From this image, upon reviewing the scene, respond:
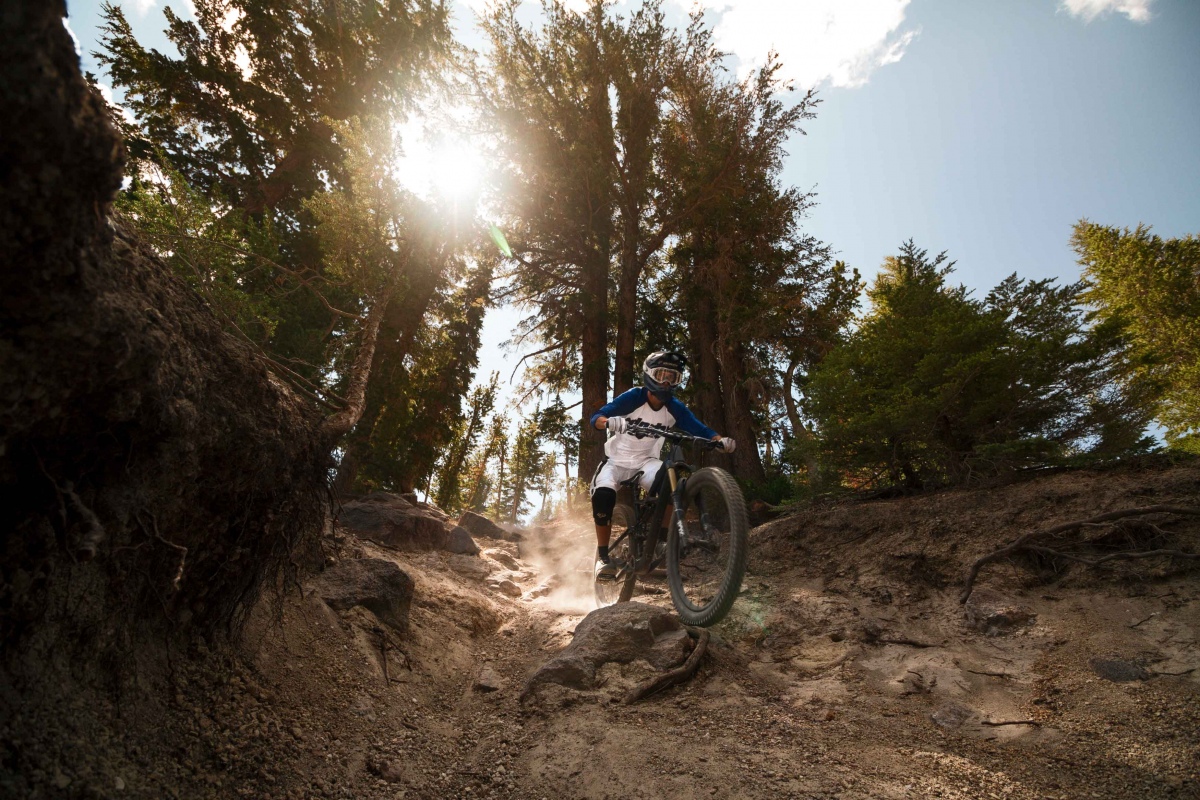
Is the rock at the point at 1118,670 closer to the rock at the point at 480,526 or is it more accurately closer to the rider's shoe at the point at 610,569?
the rider's shoe at the point at 610,569

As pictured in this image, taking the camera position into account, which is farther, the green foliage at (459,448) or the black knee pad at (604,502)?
the green foliage at (459,448)

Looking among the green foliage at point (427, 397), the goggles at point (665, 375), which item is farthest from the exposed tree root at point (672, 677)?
the green foliage at point (427, 397)

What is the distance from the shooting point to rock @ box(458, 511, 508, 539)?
11.5 m

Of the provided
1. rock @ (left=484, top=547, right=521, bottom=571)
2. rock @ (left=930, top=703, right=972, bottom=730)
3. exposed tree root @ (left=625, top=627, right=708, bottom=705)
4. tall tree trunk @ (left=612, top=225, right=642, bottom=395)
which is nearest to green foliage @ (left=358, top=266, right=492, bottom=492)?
tall tree trunk @ (left=612, top=225, right=642, bottom=395)

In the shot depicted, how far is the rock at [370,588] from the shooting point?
159 inches

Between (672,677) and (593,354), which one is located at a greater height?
→ (593,354)

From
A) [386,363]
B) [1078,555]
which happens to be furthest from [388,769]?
[386,363]

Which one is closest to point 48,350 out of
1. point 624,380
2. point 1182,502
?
point 1182,502

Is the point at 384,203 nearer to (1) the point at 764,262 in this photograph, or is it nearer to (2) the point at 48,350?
(2) the point at 48,350

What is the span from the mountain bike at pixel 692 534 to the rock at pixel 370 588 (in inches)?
88.7

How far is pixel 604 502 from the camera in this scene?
533 cm

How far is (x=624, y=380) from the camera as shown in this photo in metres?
12.3

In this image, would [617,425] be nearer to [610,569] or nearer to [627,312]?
[610,569]

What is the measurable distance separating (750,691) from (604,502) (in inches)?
92.2
